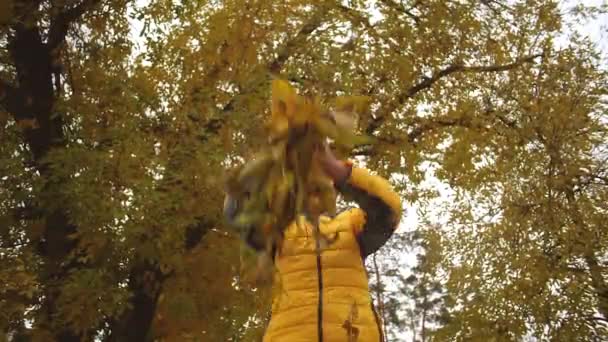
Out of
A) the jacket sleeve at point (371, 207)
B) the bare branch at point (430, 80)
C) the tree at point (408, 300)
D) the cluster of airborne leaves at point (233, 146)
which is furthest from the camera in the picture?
the tree at point (408, 300)

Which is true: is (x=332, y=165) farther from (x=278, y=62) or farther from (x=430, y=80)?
(x=430, y=80)

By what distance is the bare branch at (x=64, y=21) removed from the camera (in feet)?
22.7

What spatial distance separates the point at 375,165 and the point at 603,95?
3526 millimetres

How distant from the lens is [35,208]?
6.59 m

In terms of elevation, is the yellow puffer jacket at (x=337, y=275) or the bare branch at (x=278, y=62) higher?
the bare branch at (x=278, y=62)

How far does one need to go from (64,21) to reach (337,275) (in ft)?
17.1

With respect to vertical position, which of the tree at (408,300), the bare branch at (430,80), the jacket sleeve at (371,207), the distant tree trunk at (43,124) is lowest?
the jacket sleeve at (371,207)

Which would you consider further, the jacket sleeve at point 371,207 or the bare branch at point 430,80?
the bare branch at point 430,80

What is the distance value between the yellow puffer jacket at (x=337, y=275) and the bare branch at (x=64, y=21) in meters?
4.97

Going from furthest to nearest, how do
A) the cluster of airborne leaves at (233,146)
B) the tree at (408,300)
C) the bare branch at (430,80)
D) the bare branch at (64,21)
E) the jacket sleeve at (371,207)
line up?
the tree at (408,300), the bare branch at (430,80), the bare branch at (64,21), the cluster of airborne leaves at (233,146), the jacket sleeve at (371,207)

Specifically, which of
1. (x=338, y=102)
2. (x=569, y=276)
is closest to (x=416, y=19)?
(x=569, y=276)

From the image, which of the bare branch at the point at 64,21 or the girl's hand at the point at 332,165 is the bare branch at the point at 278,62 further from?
the girl's hand at the point at 332,165

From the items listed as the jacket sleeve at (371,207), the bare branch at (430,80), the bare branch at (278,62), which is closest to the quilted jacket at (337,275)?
the jacket sleeve at (371,207)

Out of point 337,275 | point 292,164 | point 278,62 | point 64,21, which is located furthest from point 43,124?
point 292,164
